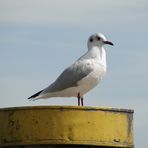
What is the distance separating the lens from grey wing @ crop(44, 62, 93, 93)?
37.4 feet

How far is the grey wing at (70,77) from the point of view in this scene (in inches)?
449

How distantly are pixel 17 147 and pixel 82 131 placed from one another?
74 cm

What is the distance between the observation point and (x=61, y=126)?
20.2ft

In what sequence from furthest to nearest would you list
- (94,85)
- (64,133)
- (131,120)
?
1. (94,85)
2. (131,120)
3. (64,133)

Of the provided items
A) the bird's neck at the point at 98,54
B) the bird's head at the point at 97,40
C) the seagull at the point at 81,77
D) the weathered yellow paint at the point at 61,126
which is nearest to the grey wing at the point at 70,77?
the seagull at the point at 81,77

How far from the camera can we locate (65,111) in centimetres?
620

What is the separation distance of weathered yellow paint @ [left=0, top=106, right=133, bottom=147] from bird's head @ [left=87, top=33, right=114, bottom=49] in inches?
217

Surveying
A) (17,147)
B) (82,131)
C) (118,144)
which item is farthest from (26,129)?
(118,144)

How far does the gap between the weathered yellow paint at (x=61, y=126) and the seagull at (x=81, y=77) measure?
4736 millimetres

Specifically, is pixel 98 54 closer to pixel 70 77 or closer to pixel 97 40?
pixel 97 40

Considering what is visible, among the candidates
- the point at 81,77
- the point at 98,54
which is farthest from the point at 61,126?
the point at 98,54

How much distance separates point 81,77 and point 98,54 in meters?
0.59

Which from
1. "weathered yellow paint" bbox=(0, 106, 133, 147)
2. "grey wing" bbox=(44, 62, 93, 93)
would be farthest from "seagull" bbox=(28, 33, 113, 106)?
"weathered yellow paint" bbox=(0, 106, 133, 147)

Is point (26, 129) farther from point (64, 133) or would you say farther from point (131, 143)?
point (131, 143)
